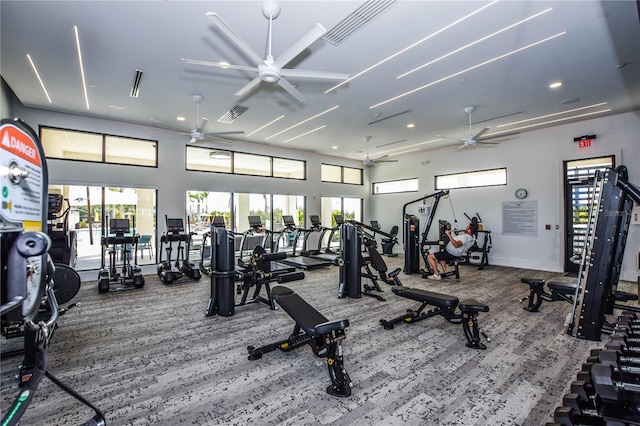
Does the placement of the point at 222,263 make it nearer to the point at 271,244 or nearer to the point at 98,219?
the point at 271,244

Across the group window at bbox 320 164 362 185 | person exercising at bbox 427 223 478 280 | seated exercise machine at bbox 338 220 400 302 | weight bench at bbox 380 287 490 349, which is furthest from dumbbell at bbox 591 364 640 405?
window at bbox 320 164 362 185

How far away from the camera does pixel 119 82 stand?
483 centimetres

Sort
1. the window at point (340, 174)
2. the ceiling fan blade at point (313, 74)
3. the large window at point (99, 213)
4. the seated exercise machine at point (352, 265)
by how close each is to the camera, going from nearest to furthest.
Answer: the ceiling fan blade at point (313, 74)
the seated exercise machine at point (352, 265)
the large window at point (99, 213)
the window at point (340, 174)

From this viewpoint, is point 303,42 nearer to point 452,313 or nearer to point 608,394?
point 608,394

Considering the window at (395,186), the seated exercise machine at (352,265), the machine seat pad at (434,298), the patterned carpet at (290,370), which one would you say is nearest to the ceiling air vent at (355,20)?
the seated exercise machine at (352,265)

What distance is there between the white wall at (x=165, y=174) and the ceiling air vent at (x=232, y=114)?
1683 mm

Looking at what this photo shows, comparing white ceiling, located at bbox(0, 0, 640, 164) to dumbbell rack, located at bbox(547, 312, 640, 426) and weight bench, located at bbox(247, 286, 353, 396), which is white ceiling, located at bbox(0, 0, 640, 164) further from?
dumbbell rack, located at bbox(547, 312, 640, 426)

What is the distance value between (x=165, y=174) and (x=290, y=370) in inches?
255

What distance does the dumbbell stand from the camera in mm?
1377

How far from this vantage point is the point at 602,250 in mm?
3320

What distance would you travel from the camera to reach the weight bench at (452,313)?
3222 mm

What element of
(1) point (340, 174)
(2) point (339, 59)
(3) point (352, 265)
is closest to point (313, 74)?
(2) point (339, 59)

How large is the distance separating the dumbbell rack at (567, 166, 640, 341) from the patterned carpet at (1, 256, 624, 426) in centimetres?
25

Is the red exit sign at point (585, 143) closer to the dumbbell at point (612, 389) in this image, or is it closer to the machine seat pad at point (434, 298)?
the machine seat pad at point (434, 298)
